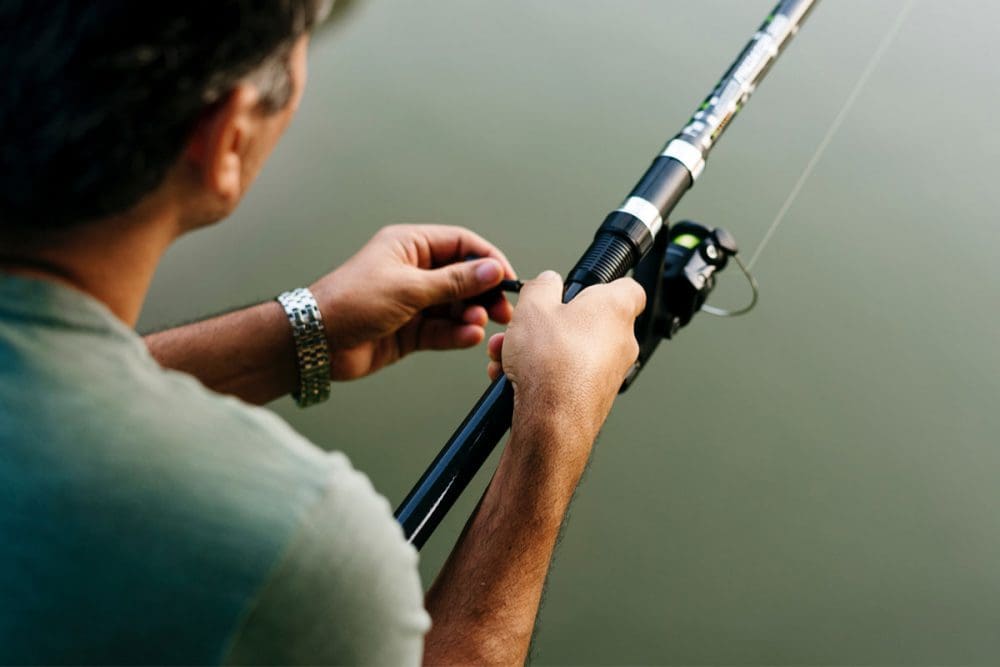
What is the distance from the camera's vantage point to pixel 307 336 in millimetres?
1003

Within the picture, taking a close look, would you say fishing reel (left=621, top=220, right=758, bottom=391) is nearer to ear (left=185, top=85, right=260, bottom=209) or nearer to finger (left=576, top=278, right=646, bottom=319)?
finger (left=576, top=278, right=646, bottom=319)

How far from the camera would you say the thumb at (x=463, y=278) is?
99cm

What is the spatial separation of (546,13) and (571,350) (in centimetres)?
147

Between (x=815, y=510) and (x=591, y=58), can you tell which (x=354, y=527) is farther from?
(x=591, y=58)

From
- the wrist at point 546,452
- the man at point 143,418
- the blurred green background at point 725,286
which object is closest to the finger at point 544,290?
the wrist at point 546,452

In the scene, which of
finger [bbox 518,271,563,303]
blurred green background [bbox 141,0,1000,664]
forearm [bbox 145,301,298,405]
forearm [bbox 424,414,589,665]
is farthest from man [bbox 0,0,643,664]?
blurred green background [bbox 141,0,1000,664]

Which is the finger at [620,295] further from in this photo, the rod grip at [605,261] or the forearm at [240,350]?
the forearm at [240,350]

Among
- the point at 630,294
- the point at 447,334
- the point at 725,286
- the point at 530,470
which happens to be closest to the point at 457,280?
the point at 447,334

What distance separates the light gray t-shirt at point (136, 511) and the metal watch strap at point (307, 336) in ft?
1.80

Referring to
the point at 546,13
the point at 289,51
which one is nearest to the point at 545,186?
the point at 546,13

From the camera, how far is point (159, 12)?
411mm

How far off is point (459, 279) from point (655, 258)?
0.22m

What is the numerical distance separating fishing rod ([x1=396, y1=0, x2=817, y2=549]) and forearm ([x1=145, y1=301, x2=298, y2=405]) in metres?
0.32

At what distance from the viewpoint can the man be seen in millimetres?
410
